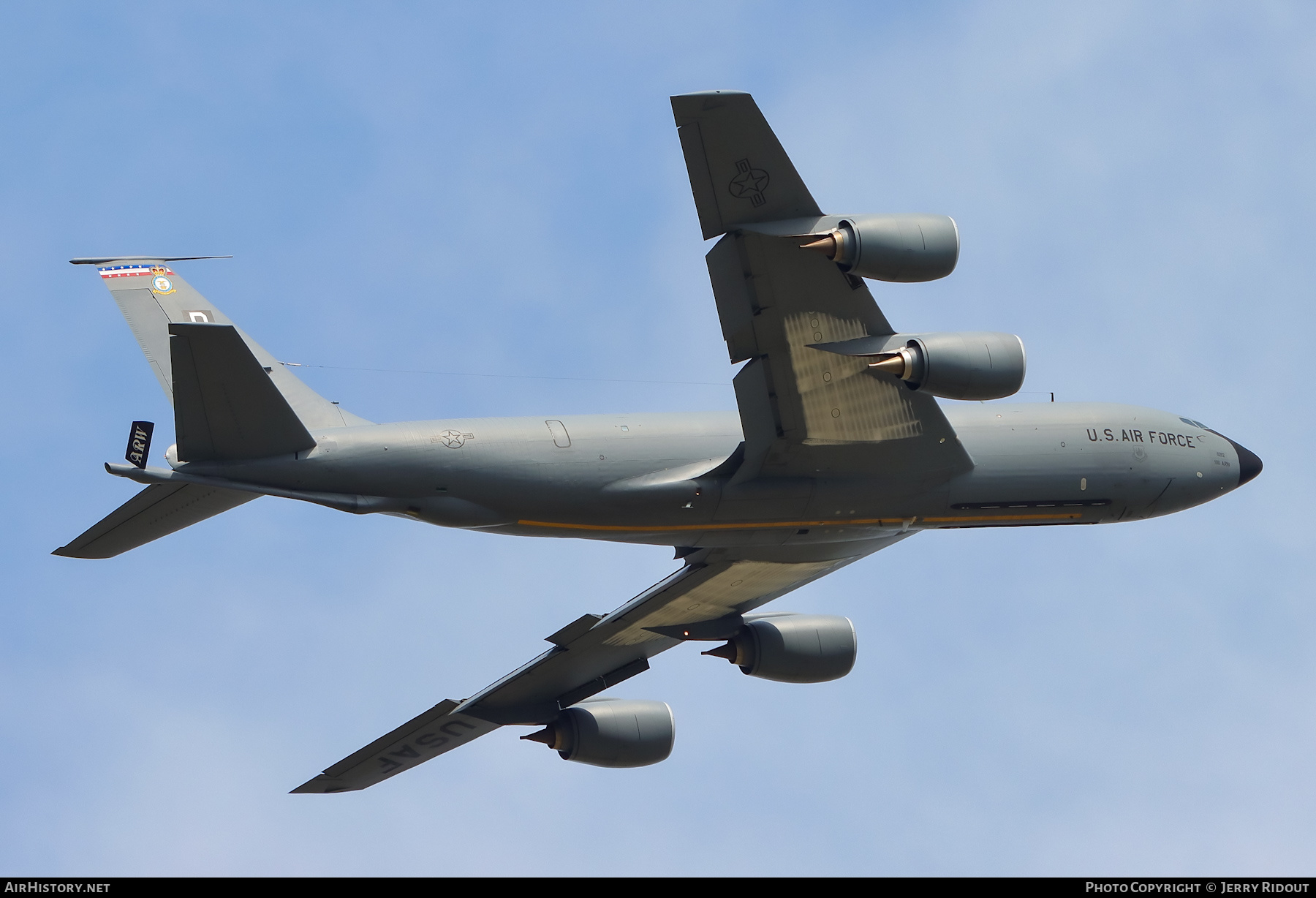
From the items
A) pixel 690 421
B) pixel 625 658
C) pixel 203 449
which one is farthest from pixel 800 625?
pixel 203 449

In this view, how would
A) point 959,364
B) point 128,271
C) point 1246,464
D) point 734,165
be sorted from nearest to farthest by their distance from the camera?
point 734,165 < point 959,364 < point 128,271 < point 1246,464

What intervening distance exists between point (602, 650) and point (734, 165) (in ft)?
41.9

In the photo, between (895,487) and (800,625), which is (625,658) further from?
(895,487)

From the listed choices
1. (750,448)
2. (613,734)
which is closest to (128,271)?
(750,448)

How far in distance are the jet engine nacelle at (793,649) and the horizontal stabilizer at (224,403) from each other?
34.4 ft

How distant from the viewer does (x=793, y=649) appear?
31094mm

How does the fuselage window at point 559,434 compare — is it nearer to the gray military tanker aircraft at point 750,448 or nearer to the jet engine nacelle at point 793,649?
the gray military tanker aircraft at point 750,448

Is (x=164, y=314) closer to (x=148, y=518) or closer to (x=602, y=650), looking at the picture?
(x=148, y=518)

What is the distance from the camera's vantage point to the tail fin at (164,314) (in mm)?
27422

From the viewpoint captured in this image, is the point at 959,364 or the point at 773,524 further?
the point at 773,524

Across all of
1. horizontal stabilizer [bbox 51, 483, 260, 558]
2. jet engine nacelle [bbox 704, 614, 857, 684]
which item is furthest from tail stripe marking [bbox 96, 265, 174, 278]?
jet engine nacelle [bbox 704, 614, 857, 684]

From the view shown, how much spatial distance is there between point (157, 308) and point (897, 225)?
508 inches

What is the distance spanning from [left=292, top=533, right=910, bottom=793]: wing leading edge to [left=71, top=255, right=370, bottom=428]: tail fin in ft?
22.6

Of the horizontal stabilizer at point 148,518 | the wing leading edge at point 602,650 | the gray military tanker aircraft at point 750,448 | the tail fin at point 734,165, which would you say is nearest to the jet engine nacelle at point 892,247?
the gray military tanker aircraft at point 750,448
